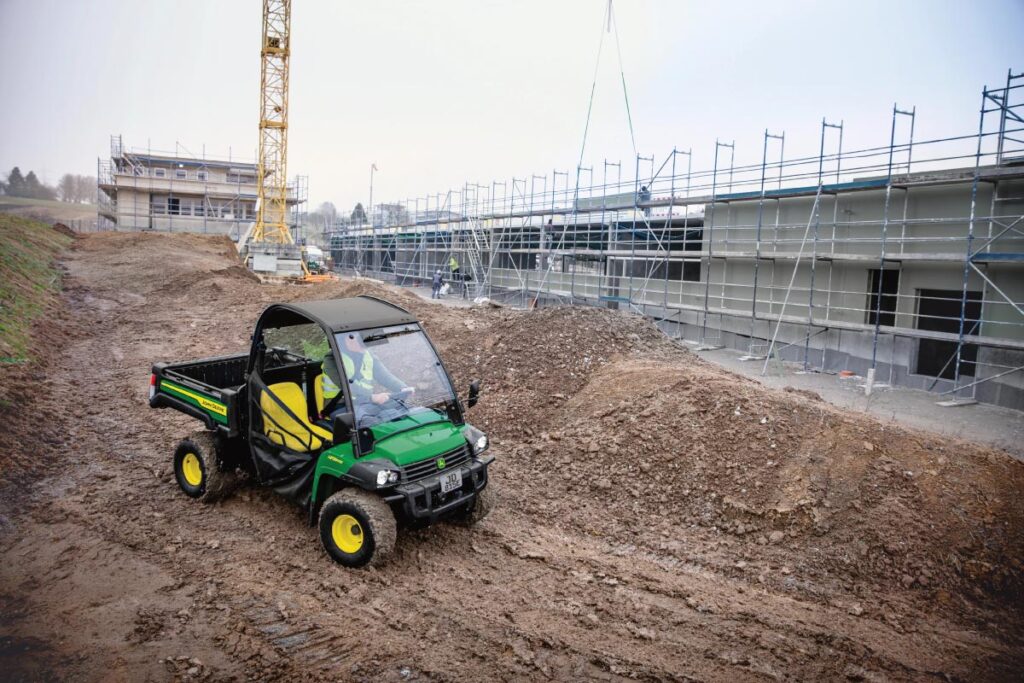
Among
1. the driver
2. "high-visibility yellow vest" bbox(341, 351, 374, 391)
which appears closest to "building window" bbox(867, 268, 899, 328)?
the driver

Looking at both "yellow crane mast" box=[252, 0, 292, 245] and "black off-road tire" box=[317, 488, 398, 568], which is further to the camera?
"yellow crane mast" box=[252, 0, 292, 245]

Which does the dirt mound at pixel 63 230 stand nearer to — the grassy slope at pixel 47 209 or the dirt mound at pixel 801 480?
the grassy slope at pixel 47 209

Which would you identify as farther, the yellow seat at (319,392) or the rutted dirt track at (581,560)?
the yellow seat at (319,392)

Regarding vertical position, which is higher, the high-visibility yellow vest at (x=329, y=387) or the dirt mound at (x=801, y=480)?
the high-visibility yellow vest at (x=329, y=387)

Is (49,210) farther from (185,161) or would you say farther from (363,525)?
(363,525)

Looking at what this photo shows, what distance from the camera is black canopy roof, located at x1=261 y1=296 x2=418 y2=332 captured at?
5.41m

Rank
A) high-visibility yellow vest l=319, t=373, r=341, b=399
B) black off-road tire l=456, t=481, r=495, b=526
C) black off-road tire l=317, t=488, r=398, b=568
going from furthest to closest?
black off-road tire l=456, t=481, r=495, b=526, high-visibility yellow vest l=319, t=373, r=341, b=399, black off-road tire l=317, t=488, r=398, b=568

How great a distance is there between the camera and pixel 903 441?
7023 mm

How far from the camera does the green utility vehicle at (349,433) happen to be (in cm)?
508

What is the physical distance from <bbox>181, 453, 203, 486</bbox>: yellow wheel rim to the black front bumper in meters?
2.46

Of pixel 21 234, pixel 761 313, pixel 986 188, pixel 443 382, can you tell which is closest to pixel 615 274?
pixel 761 313

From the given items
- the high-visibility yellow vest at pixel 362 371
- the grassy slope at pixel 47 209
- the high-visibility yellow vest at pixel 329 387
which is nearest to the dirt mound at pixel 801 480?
the high-visibility yellow vest at pixel 362 371

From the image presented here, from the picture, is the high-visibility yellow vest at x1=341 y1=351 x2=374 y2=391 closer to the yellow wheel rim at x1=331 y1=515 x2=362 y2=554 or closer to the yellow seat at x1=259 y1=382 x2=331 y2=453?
the yellow seat at x1=259 y1=382 x2=331 y2=453

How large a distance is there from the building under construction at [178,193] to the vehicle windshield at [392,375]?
128ft
